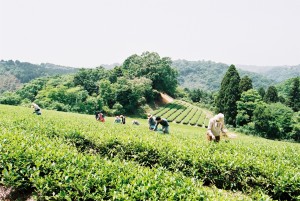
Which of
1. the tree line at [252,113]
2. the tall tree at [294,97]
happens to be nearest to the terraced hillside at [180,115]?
the tree line at [252,113]

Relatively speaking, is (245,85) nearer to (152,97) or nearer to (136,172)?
(152,97)

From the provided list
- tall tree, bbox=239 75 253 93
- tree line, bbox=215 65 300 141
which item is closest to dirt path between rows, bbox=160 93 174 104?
tree line, bbox=215 65 300 141

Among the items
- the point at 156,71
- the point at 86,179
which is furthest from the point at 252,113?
the point at 86,179

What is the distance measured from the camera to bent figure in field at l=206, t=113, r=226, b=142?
33.0 feet

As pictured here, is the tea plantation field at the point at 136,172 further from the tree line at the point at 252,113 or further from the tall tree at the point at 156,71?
the tall tree at the point at 156,71

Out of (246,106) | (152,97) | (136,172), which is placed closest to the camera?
(136,172)

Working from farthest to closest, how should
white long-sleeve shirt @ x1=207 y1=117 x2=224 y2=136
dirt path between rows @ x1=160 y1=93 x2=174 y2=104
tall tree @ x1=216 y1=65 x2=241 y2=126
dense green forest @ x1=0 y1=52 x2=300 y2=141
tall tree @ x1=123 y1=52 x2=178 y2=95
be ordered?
tall tree @ x1=123 y1=52 x2=178 y2=95
dirt path between rows @ x1=160 y1=93 x2=174 y2=104
tall tree @ x1=216 y1=65 x2=241 y2=126
dense green forest @ x1=0 y1=52 x2=300 y2=141
white long-sleeve shirt @ x1=207 y1=117 x2=224 y2=136

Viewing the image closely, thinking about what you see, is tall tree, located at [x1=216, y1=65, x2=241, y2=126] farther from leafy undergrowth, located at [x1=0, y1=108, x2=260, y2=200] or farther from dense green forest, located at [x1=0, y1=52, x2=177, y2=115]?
leafy undergrowth, located at [x1=0, y1=108, x2=260, y2=200]

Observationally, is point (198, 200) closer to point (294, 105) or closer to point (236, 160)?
point (236, 160)

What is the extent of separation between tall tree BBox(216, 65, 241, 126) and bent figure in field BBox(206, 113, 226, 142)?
45939 mm

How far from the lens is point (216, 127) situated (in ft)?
34.1

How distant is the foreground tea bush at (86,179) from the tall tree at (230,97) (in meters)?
51.1

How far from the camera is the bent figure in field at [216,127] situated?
10047 millimetres

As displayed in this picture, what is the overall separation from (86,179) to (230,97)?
53.2 metres
